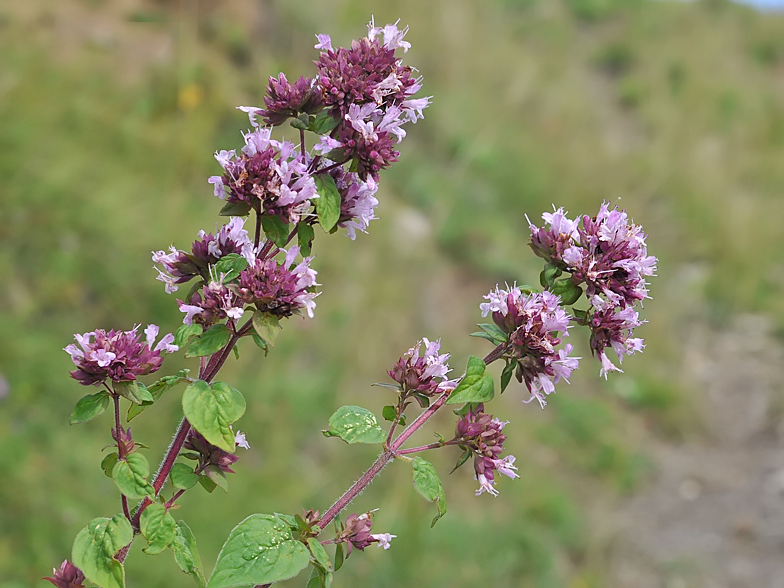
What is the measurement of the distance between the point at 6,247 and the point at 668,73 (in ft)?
34.7

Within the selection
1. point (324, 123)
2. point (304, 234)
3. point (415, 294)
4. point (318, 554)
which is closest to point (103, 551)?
point (318, 554)

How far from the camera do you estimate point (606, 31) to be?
1295 centimetres

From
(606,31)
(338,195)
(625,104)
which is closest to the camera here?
(338,195)

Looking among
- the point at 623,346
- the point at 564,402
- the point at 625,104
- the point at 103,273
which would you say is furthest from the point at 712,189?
the point at 623,346

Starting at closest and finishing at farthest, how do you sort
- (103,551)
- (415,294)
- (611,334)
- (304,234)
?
(103,551) → (304,234) → (611,334) → (415,294)

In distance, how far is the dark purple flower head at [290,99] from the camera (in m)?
1.09

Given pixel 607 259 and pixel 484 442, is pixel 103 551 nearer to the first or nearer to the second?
pixel 484 442

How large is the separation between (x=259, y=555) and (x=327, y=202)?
522mm

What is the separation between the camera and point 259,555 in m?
1.02

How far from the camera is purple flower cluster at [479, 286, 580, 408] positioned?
3.59 ft

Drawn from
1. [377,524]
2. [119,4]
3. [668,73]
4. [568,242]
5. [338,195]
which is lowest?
[338,195]

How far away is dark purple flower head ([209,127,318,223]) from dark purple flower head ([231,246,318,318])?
8cm

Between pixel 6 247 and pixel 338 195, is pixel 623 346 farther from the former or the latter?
pixel 6 247

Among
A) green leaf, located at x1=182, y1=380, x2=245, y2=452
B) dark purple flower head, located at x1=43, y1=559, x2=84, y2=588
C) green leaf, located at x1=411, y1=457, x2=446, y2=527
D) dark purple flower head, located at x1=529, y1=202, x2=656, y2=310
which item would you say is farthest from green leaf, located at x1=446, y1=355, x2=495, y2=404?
dark purple flower head, located at x1=43, y1=559, x2=84, y2=588
